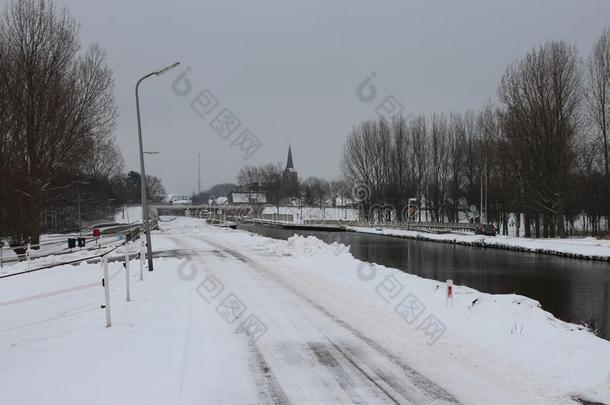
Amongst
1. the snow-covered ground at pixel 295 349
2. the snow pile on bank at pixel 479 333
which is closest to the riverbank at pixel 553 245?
the snow pile on bank at pixel 479 333

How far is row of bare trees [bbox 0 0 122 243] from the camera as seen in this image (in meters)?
31.2

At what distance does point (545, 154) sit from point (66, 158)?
41.9 m

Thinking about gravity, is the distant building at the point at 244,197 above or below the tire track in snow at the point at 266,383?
above

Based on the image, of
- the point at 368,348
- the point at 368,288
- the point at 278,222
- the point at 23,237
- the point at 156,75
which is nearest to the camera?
the point at 368,348

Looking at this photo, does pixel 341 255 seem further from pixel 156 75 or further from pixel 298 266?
pixel 156 75

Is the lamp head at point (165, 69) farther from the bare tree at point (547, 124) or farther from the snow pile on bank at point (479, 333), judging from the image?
the bare tree at point (547, 124)

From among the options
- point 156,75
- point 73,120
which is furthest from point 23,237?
point 156,75

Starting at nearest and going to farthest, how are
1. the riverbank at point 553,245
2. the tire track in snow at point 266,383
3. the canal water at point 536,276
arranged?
1. the tire track in snow at point 266,383
2. the canal water at point 536,276
3. the riverbank at point 553,245

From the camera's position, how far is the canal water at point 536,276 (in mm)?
16031

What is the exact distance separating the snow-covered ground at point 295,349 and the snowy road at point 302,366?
0.03 meters

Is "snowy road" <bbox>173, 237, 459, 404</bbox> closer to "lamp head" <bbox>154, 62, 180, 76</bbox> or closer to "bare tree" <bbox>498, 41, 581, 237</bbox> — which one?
"lamp head" <bbox>154, 62, 180, 76</bbox>

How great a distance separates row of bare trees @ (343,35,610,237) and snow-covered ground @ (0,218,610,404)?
129ft

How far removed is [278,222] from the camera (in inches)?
4195

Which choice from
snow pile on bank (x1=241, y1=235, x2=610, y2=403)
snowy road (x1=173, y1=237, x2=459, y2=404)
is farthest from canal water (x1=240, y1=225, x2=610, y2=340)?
snowy road (x1=173, y1=237, x2=459, y2=404)
